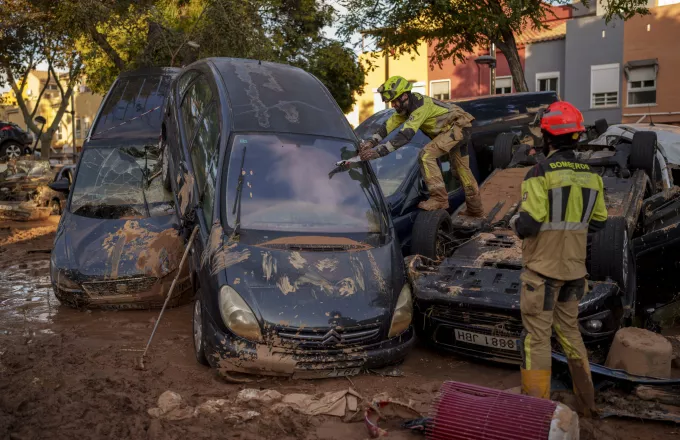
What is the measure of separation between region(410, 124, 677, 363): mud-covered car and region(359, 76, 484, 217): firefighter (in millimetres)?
490

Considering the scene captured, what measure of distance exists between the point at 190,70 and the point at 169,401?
4.67 meters

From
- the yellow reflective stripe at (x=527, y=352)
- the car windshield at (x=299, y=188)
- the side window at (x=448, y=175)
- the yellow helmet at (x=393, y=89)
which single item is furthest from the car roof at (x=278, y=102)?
the yellow reflective stripe at (x=527, y=352)

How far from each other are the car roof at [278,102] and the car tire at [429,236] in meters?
1.10

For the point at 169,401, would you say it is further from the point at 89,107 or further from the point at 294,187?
the point at 89,107

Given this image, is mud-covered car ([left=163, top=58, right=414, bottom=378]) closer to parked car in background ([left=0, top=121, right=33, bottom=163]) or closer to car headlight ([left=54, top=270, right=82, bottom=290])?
car headlight ([left=54, top=270, right=82, bottom=290])

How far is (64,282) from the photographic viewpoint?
23.3 feet

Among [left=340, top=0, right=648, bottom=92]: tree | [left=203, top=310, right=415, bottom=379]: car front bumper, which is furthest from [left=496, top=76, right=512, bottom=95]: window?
[left=203, top=310, right=415, bottom=379]: car front bumper

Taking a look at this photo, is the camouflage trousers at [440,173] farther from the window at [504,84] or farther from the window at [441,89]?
the window at [441,89]

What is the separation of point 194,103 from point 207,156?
1.28 m

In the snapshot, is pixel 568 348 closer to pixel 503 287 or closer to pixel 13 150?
pixel 503 287

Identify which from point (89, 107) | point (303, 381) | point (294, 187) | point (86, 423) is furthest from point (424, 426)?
point (89, 107)

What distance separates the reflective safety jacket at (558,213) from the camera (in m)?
4.52

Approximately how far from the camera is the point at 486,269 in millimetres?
6129

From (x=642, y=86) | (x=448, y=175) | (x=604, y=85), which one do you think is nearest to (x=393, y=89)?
(x=448, y=175)
